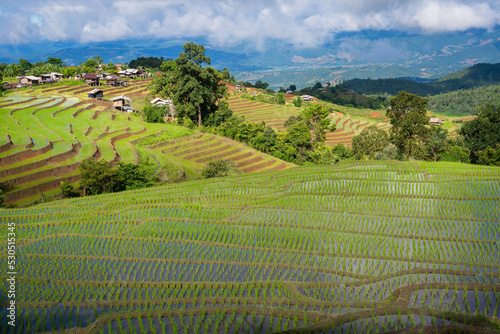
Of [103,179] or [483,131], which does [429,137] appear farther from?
[103,179]

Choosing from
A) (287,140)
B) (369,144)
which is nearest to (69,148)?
(287,140)

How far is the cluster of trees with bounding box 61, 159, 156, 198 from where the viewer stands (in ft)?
54.7

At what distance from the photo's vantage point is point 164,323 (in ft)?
19.1

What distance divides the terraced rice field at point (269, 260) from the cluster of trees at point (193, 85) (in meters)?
23.1

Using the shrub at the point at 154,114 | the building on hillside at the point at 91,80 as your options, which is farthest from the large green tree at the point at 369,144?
the building on hillside at the point at 91,80

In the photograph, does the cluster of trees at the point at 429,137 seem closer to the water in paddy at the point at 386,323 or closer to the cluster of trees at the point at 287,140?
the cluster of trees at the point at 287,140

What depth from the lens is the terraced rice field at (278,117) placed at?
4935cm

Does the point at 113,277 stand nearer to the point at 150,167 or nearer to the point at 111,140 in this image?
the point at 150,167

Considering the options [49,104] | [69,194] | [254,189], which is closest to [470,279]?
[254,189]

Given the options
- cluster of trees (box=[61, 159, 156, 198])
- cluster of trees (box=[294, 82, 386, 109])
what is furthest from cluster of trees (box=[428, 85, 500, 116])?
cluster of trees (box=[61, 159, 156, 198])

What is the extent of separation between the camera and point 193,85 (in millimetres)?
35156

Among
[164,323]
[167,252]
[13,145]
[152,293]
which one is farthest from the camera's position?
[13,145]

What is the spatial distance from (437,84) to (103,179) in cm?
14346

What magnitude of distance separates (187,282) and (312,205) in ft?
20.3
